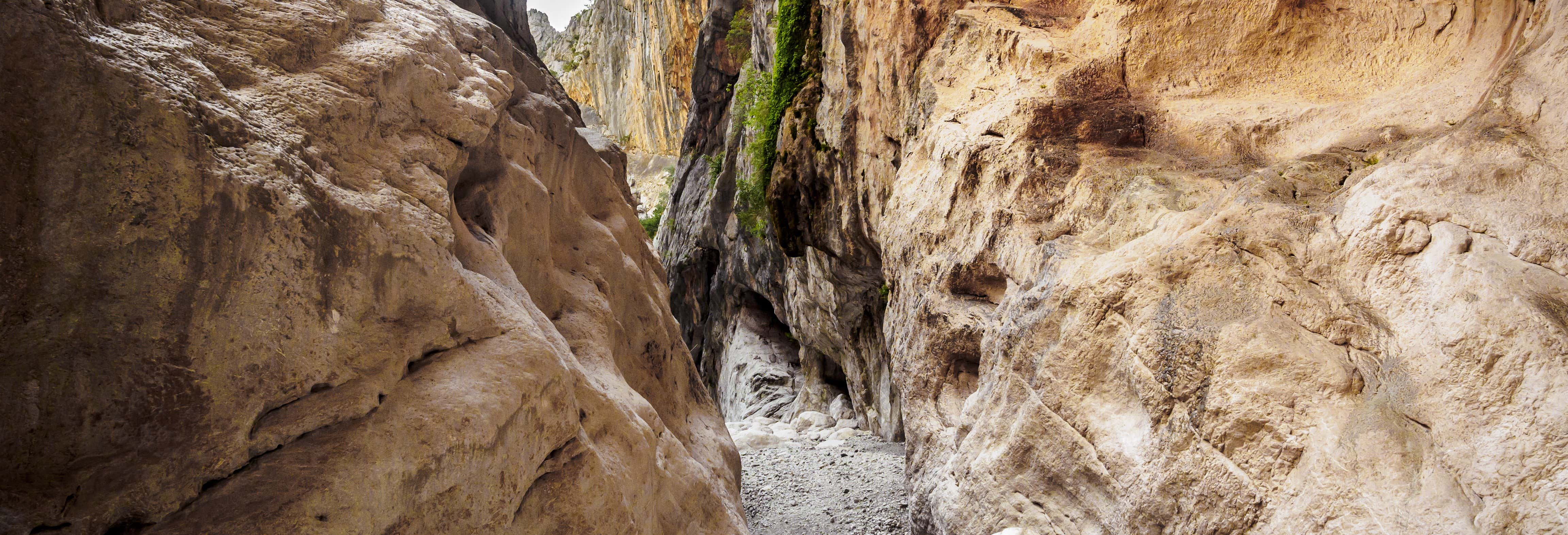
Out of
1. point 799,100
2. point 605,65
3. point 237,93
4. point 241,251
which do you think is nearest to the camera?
point 241,251

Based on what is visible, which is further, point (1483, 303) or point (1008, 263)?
point (1008, 263)

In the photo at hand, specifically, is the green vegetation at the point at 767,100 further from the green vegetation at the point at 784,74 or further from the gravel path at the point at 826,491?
the gravel path at the point at 826,491

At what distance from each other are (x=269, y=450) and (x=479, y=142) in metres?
2.42

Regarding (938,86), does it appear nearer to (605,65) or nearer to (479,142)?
(479,142)

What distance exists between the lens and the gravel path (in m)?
9.18

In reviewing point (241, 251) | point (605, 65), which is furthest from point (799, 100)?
point (605, 65)

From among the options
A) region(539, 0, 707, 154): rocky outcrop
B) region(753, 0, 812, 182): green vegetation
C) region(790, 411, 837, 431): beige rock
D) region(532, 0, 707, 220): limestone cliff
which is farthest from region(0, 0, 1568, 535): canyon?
region(532, 0, 707, 220): limestone cliff

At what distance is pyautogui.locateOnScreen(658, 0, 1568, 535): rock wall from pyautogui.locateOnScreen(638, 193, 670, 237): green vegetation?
76.8ft

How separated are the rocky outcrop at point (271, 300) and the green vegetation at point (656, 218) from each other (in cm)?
2687

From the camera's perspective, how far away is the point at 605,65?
41188 millimetres

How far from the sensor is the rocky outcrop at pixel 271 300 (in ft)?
8.66

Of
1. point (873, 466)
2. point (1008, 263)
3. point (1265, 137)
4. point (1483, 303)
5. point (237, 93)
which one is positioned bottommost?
point (873, 466)

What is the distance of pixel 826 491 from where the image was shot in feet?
35.4

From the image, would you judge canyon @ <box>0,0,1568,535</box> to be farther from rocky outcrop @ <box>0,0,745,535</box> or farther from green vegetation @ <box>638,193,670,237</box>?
green vegetation @ <box>638,193,670,237</box>
